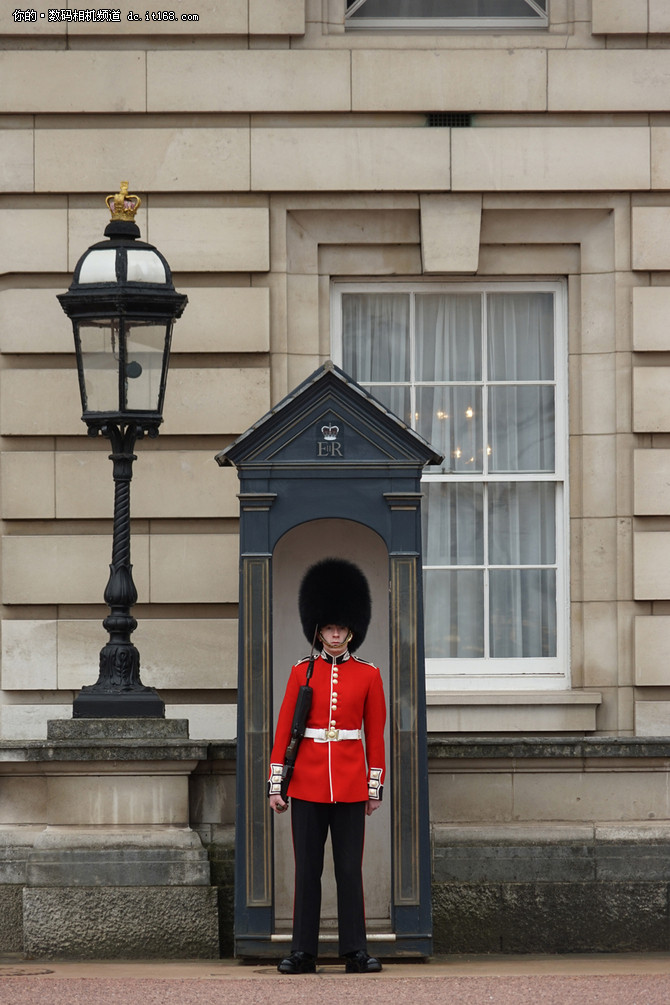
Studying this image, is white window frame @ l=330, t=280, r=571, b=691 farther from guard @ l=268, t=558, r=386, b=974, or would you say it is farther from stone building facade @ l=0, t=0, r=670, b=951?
guard @ l=268, t=558, r=386, b=974

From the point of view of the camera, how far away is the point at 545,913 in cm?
843

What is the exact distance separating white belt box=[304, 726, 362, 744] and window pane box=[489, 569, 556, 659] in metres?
1.98

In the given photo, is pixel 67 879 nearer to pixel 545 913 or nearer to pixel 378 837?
pixel 378 837

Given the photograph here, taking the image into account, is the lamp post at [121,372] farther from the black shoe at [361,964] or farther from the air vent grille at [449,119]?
the air vent grille at [449,119]

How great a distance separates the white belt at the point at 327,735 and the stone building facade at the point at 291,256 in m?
1.51

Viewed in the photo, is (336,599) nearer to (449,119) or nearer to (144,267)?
(144,267)

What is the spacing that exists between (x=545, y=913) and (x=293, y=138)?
4215 millimetres

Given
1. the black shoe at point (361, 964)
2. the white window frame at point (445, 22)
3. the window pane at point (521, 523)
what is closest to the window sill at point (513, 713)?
the window pane at point (521, 523)

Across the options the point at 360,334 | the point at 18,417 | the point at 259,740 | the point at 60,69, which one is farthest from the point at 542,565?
the point at 60,69

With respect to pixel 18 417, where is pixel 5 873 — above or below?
Result: below

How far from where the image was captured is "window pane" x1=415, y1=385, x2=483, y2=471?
9492 mm

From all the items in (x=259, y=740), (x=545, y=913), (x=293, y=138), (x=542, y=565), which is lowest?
Answer: (x=545, y=913)

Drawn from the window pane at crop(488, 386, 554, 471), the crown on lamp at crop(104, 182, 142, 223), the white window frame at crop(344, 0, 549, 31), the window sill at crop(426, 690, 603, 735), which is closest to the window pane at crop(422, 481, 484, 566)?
the window pane at crop(488, 386, 554, 471)

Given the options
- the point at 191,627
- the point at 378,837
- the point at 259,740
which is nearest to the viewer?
the point at 259,740
